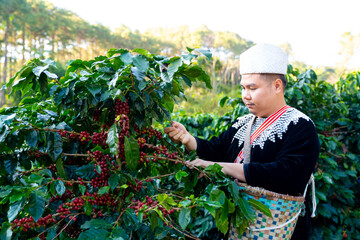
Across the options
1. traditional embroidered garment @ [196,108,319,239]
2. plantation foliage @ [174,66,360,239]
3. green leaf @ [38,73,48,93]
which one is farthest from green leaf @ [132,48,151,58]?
plantation foliage @ [174,66,360,239]

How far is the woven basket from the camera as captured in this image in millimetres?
1344

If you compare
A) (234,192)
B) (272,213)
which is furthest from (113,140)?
(272,213)

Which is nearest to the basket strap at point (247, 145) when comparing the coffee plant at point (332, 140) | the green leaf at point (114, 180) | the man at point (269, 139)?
the man at point (269, 139)

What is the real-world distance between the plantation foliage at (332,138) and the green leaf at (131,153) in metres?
1.67

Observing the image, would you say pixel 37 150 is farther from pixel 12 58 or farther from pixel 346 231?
pixel 12 58

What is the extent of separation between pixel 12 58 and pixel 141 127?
19.4 meters

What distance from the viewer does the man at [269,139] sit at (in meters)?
1.42

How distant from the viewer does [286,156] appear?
57.0 inches

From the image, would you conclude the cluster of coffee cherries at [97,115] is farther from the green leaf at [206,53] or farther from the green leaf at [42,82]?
the green leaf at [206,53]

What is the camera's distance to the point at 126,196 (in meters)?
1.24

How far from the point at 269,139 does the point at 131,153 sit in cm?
79

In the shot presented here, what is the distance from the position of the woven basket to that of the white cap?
0.64 meters

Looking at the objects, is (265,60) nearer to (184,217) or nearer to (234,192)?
(234,192)

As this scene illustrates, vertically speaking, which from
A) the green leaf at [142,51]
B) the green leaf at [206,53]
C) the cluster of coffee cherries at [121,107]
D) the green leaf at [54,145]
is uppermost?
the green leaf at [206,53]
